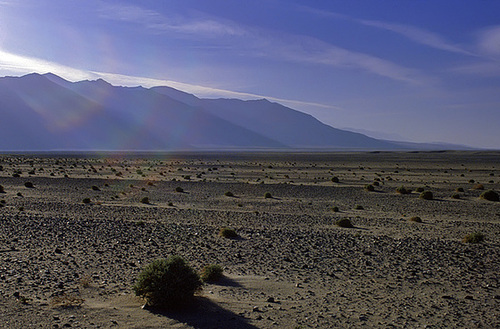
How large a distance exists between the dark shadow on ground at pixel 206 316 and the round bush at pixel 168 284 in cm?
18

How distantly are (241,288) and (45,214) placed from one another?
605 inches

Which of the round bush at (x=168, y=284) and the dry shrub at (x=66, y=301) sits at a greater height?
the round bush at (x=168, y=284)

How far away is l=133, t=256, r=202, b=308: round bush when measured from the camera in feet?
27.8

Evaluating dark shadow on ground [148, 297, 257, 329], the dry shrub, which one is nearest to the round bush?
dark shadow on ground [148, 297, 257, 329]

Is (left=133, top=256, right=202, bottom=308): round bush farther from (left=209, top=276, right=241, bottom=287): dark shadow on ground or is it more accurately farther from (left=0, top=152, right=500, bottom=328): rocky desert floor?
(left=209, top=276, right=241, bottom=287): dark shadow on ground

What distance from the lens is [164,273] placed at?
847 cm

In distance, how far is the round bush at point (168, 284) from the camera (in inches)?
333

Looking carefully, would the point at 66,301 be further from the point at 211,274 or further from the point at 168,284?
the point at 211,274

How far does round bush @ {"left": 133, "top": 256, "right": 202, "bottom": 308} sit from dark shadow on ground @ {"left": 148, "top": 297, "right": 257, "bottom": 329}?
18 centimetres

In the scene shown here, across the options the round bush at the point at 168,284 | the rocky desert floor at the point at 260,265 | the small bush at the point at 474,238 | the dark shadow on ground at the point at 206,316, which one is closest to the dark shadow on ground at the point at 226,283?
the rocky desert floor at the point at 260,265

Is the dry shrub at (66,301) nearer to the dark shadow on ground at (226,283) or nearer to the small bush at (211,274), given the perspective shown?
the small bush at (211,274)

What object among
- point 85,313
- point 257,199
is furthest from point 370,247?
point 257,199

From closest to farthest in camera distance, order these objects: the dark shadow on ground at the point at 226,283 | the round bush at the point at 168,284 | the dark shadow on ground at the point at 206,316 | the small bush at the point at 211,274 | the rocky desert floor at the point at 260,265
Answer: the dark shadow on ground at the point at 206,316 < the rocky desert floor at the point at 260,265 < the round bush at the point at 168,284 < the dark shadow on ground at the point at 226,283 < the small bush at the point at 211,274

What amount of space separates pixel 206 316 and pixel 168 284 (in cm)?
88
